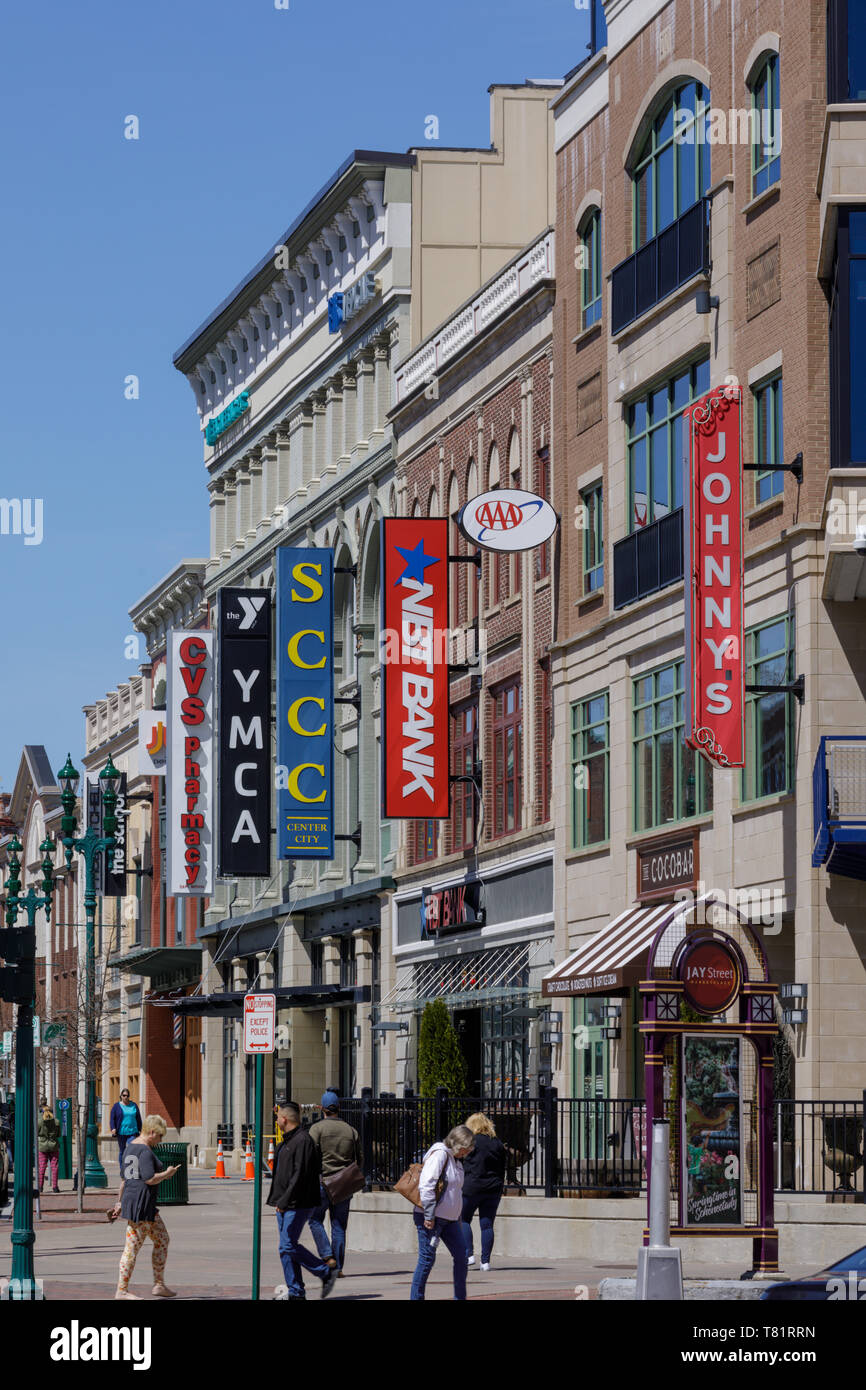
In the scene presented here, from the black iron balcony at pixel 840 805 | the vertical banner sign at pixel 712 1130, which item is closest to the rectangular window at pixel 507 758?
→ the black iron balcony at pixel 840 805

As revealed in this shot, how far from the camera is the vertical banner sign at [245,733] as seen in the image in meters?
54.5

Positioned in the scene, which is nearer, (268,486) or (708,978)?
(708,978)

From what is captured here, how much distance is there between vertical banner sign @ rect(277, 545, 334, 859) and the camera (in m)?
51.4

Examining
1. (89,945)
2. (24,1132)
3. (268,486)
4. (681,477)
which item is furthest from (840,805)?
(268,486)

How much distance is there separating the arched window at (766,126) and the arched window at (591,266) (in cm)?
655

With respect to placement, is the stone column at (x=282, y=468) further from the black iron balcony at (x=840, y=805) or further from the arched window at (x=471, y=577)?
the black iron balcony at (x=840, y=805)

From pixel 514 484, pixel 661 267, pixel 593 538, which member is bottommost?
pixel 593 538

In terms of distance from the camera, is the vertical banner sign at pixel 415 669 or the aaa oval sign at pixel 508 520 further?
the vertical banner sign at pixel 415 669

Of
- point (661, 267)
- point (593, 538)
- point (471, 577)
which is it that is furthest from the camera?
point (471, 577)

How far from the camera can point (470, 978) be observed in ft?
147

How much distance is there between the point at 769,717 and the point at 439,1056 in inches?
366

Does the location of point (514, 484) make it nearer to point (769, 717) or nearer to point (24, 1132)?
point (769, 717)

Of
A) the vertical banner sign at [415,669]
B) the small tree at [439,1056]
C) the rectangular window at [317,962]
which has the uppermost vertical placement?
the vertical banner sign at [415,669]
